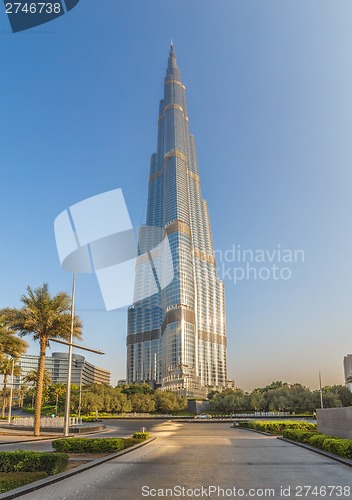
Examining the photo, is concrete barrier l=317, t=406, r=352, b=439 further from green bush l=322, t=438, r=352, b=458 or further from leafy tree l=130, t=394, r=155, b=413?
leafy tree l=130, t=394, r=155, b=413

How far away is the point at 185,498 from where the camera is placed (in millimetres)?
10648

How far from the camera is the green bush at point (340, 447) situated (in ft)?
59.3

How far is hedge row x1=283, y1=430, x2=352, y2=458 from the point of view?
18250 millimetres

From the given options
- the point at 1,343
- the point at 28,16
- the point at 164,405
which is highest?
the point at 28,16

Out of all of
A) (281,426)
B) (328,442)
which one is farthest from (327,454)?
(281,426)

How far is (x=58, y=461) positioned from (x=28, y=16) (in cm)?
1385

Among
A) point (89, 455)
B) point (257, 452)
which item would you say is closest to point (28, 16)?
point (89, 455)

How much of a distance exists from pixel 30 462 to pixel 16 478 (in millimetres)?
1729

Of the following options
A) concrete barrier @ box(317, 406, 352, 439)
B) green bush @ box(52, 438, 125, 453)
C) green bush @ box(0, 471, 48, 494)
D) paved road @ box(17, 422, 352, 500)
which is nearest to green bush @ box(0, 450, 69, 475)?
green bush @ box(0, 471, 48, 494)

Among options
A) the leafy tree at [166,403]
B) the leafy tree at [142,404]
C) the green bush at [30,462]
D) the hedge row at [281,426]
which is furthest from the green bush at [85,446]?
the leafy tree at [166,403]

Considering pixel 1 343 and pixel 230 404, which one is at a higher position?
pixel 1 343

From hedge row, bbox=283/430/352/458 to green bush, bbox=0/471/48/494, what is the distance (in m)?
11.9

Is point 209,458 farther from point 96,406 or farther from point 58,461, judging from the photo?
point 96,406

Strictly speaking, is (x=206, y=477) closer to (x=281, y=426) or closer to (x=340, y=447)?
(x=340, y=447)
